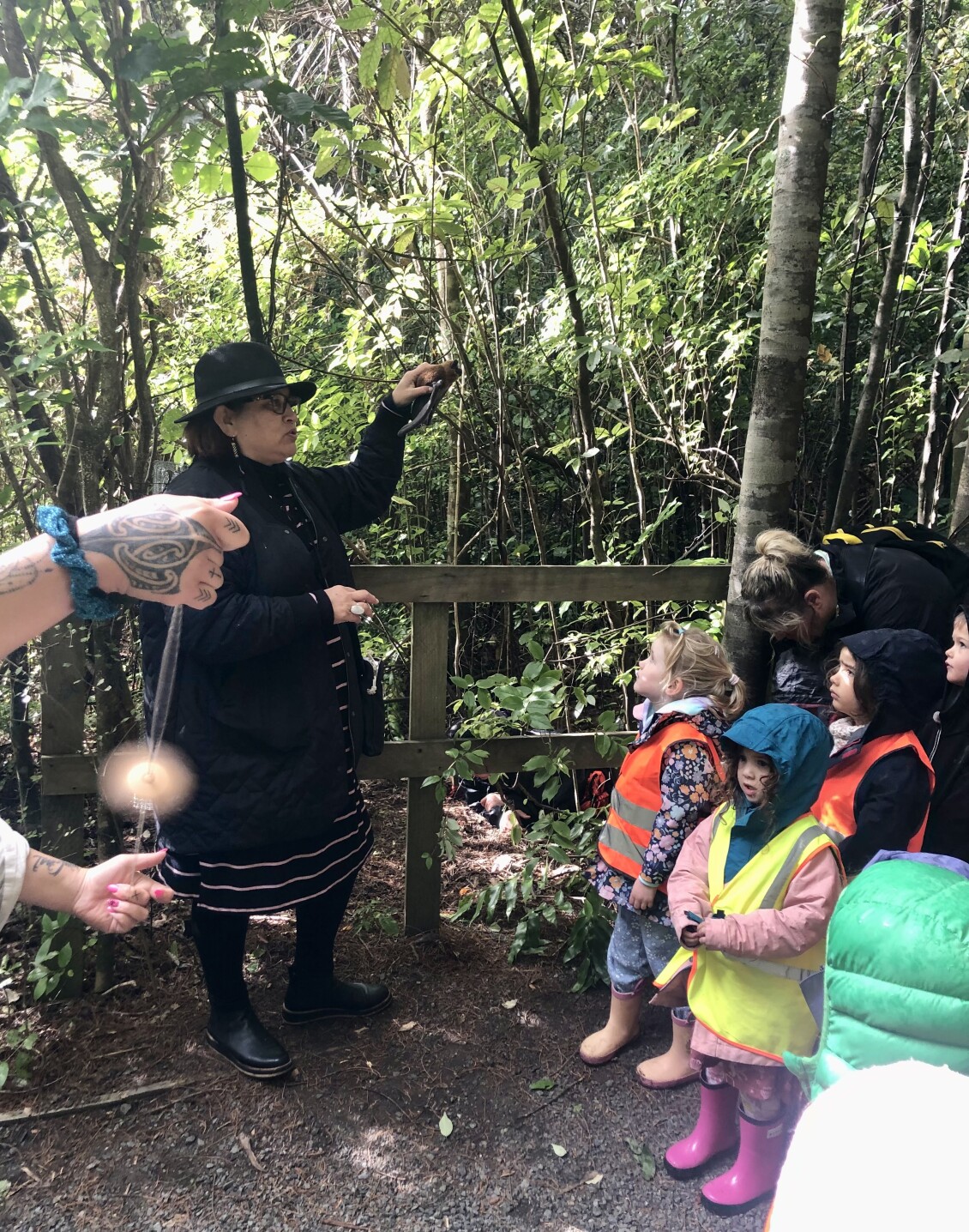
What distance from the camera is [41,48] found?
2.23 metres

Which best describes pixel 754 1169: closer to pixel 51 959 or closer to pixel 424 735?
pixel 424 735

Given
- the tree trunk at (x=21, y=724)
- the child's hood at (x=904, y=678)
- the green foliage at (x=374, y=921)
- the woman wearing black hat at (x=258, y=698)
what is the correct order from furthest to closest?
the green foliage at (x=374, y=921) → the tree trunk at (x=21, y=724) → the woman wearing black hat at (x=258, y=698) → the child's hood at (x=904, y=678)

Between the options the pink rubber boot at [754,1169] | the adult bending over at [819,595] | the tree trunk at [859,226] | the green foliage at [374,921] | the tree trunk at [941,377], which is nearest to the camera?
the pink rubber boot at [754,1169]

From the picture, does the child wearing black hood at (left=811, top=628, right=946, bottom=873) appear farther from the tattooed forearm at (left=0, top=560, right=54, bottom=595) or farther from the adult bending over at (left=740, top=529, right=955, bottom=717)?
the tattooed forearm at (left=0, top=560, right=54, bottom=595)

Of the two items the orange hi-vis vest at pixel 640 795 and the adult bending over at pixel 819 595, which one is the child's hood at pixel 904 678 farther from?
the orange hi-vis vest at pixel 640 795

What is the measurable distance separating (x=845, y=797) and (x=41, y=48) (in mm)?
2973

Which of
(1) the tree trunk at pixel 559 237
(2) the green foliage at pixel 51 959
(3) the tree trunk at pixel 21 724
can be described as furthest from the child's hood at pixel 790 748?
(3) the tree trunk at pixel 21 724

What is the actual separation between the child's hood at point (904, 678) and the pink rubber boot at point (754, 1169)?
39.4 inches

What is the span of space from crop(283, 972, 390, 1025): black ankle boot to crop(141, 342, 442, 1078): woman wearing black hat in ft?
0.61

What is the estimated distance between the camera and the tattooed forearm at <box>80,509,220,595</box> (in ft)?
4.21

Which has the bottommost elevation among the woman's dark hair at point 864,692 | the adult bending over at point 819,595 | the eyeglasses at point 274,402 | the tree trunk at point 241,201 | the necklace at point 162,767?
the necklace at point 162,767


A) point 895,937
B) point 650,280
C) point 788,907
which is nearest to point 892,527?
point 788,907

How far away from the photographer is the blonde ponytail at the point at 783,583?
2568 millimetres

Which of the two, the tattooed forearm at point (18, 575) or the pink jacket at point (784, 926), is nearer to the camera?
the tattooed forearm at point (18, 575)
